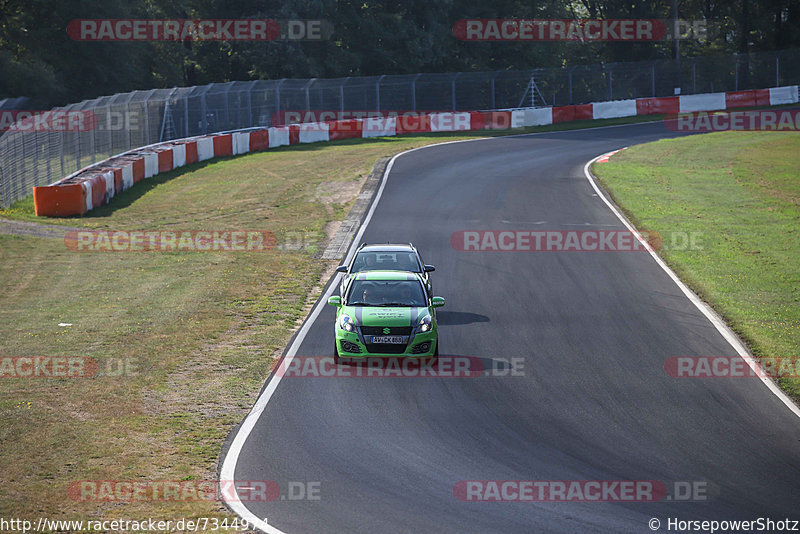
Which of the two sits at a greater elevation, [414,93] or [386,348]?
[414,93]

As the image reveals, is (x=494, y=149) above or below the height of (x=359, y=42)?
below

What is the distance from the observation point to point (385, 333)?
14547mm

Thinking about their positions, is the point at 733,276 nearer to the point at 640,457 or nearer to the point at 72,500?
the point at 640,457

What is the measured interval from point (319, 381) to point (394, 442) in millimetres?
2906

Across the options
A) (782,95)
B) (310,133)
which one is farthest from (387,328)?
(782,95)

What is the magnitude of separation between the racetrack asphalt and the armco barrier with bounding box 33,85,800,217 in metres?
15.5

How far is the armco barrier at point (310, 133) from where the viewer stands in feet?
98.0

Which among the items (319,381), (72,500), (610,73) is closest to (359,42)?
(610,73)

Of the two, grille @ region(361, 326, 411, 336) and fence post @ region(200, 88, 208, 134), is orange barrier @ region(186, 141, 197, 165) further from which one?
grille @ region(361, 326, 411, 336)

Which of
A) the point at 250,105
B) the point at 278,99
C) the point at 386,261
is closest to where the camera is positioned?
the point at 386,261

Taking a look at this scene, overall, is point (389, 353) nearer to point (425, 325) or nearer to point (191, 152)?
point (425, 325)

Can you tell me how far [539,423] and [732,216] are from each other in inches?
703

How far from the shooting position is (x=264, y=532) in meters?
9.05

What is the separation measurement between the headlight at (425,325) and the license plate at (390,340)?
1.07ft
